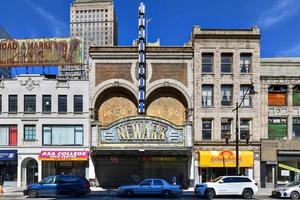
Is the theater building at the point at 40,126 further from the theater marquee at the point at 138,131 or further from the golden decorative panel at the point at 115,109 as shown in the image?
the theater marquee at the point at 138,131

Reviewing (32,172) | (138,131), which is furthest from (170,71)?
(32,172)

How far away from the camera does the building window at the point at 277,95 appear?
45688 mm

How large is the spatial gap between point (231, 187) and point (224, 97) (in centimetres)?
1464

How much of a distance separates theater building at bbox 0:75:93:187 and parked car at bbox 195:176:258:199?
16348 mm

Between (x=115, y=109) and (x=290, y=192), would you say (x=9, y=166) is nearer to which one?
(x=115, y=109)

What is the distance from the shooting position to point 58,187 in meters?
32.9

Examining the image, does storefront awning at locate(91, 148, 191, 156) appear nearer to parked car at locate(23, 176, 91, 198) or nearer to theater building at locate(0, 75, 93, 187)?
theater building at locate(0, 75, 93, 187)

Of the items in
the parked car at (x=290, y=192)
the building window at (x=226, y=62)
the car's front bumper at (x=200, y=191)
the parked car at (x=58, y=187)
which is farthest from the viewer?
the building window at (x=226, y=62)

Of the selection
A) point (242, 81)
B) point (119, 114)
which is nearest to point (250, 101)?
point (242, 81)

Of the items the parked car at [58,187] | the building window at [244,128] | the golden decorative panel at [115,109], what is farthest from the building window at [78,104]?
the building window at [244,128]

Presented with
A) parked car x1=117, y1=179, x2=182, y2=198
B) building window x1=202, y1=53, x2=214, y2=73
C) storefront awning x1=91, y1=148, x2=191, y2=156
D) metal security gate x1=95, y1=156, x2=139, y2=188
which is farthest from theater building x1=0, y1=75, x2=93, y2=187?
parked car x1=117, y1=179, x2=182, y2=198

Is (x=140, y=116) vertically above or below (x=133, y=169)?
above

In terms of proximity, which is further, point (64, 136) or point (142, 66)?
point (64, 136)

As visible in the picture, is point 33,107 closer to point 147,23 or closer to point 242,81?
point 147,23
